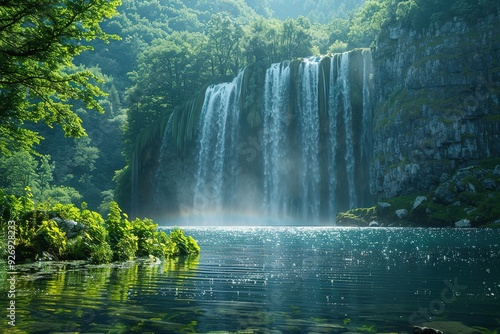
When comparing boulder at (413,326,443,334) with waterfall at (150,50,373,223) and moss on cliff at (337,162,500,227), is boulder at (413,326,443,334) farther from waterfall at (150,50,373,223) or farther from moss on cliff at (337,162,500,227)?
waterfall at (150,50,373,223)

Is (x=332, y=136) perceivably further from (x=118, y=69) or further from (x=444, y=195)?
(x=118, y=69)

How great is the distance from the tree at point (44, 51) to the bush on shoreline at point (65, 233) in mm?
3243

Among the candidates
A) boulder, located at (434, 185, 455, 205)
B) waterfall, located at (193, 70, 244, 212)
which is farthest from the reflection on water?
waterfall, located at (193, 70, 244, 212)

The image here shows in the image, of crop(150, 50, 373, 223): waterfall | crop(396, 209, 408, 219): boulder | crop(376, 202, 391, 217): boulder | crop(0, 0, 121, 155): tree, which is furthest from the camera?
crop(150, 50, 373, 223): waterfall

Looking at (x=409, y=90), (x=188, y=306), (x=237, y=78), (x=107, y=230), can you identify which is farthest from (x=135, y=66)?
(x=188, y=306)

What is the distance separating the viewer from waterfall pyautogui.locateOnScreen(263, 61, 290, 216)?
79.9 m

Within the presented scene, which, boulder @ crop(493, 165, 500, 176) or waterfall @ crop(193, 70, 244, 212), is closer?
boulder @ crop(493, 165, 500, 176)

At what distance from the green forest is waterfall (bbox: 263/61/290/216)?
824 centimetres

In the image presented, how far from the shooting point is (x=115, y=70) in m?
152

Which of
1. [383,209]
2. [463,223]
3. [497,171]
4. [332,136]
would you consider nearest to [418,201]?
[383,209]

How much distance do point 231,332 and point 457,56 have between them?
6754cm

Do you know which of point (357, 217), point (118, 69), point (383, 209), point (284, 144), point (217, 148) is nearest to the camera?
point (383, 209)

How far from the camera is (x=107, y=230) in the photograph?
21.1 meters

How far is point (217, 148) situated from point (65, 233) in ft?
218
